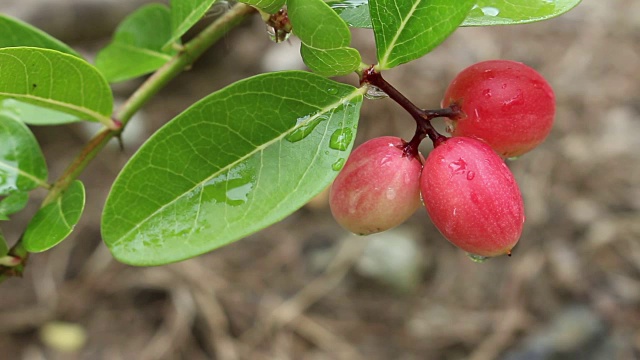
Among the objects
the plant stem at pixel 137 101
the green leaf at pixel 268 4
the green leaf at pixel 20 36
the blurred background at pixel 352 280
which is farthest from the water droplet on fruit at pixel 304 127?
the blurred background at pixel 352 280

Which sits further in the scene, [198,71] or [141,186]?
[198,71]

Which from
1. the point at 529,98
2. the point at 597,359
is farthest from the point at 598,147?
the point at 529,98

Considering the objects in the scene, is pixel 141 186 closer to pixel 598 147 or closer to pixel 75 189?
pixel 75 189

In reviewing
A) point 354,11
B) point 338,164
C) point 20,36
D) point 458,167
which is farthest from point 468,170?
point 20,36

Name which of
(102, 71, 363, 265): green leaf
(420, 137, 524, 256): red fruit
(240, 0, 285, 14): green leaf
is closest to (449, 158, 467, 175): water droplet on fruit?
(420, 137, 524, 256): red fruit

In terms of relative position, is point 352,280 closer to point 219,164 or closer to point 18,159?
point 18,159

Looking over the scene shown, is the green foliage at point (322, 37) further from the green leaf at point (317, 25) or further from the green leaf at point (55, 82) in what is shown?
the green leaf at point (55, 82)

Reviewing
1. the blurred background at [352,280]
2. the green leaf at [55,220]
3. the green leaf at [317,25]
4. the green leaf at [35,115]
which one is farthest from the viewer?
the blurred background at [352,280]
